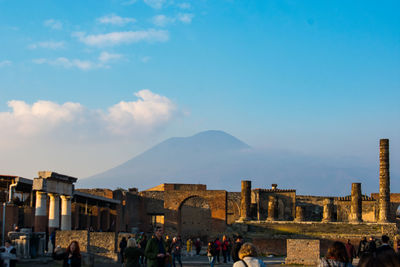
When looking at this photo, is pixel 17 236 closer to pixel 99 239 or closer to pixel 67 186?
pixel 99 239

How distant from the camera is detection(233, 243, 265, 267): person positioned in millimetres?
6425

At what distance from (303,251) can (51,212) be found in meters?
9.98

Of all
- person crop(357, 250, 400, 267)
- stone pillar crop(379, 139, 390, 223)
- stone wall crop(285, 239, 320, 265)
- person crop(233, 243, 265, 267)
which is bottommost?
stone wall crop(285, 239, 320, 265)

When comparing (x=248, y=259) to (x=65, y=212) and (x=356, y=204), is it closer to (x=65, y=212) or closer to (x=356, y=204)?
(x=65, y=212)

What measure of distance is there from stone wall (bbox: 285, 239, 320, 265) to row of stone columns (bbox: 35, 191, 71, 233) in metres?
9.27

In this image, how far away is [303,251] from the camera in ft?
72.2

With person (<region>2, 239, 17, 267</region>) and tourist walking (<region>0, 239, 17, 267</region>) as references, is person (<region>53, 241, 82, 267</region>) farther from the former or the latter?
person (<region>2, 239, 17, 267</region>)

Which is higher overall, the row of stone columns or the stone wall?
the row of stone columns

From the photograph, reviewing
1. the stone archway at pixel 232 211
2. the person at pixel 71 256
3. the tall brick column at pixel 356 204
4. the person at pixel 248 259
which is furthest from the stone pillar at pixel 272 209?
the person at pixel 248 259

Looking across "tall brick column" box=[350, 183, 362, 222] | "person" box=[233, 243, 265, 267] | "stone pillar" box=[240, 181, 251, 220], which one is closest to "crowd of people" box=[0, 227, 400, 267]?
"person" box=[233, 243, 265, 267]

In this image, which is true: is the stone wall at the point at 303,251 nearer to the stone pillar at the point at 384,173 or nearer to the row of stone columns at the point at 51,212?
the row of stone columns at the point at 51,212

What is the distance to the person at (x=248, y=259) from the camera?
6.43 m

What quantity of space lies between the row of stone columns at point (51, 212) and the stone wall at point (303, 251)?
30.4 feet

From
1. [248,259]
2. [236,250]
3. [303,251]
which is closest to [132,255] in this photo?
[236,250]
